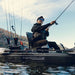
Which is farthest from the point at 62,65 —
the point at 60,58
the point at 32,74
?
the point at 32,74

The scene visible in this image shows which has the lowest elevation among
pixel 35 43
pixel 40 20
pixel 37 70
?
pixel 37 70

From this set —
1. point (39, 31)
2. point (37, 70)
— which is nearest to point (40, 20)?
point (39, 31)

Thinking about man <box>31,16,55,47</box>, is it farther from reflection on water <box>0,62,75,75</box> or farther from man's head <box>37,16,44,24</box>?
reflection on water <box>0,62,75,75</box>

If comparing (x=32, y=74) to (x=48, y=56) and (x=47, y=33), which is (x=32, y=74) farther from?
(x=47, y=33)

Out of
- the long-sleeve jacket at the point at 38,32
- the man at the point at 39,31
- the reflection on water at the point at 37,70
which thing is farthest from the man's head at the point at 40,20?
the reflection on water at the point at 37,70

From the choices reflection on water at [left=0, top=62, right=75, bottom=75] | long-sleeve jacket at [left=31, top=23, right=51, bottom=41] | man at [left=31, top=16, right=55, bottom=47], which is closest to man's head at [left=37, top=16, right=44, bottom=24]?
man at [left=31, top=16, right=55, bottom=47]

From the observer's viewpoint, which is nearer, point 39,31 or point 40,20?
point 39,31

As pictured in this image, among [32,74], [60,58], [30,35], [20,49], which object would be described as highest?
[30,35]

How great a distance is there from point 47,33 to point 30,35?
51.3 inches

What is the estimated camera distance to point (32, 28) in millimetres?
12914

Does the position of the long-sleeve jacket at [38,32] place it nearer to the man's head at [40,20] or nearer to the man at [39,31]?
the man at [39,31]

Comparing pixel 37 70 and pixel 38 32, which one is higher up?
pixel 38 32

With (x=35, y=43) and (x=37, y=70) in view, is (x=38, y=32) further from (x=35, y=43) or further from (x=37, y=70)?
(x=37, y=70)

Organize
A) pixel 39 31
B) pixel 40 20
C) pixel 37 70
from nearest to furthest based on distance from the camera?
pixel 37 70, pixel 39 31, pixel 40 20
